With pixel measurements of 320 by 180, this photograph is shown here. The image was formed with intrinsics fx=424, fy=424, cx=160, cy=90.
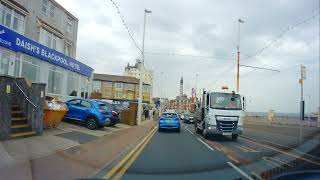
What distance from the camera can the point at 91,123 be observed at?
2553 centimetres

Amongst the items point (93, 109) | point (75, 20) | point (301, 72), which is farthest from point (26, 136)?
point (75, 20)

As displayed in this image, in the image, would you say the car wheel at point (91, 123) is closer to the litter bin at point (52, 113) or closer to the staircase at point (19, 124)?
the litter bin at point (52, 113)

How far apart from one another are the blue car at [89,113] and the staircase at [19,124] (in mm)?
7629

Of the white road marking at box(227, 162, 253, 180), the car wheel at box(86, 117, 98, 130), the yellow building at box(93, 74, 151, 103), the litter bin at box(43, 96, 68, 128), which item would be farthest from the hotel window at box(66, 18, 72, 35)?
the yellow building at box(93, 74, 151, 103)

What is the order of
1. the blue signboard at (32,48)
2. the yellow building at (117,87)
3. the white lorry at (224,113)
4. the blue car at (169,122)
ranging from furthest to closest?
the yellow building at (117,87)
the blue car at (169,122)
the white lorry at (224,113)
the blue signboard at (32,48)

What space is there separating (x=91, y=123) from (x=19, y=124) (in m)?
8.73

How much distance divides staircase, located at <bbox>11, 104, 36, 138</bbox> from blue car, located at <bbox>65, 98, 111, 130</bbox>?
7629 millimetres

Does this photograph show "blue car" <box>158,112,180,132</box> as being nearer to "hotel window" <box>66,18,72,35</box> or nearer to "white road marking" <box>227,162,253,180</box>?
"hotel window" <box>66,18,72,35</box>

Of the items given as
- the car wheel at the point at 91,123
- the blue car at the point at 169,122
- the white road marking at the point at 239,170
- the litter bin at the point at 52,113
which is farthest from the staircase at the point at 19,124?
the blue car at the point at 169,122

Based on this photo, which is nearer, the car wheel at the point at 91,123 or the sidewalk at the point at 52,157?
the sidewalk at the point at 52,157

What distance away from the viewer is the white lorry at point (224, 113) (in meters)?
24.7

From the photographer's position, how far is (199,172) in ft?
37.9

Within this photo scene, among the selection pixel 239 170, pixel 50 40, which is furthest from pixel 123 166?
pixel 50 40

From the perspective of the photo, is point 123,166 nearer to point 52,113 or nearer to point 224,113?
point 52,113
